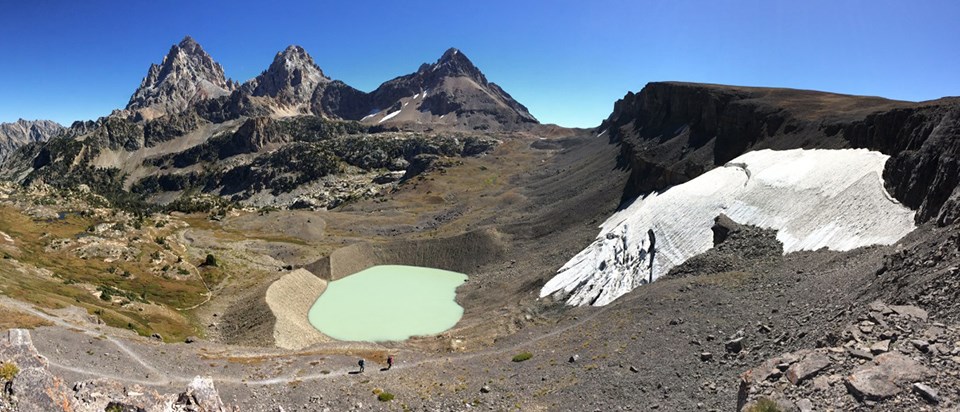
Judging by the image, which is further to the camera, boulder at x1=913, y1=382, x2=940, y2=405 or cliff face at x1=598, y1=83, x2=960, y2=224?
cliff face at x1=598, y1=83, x2=960, y2=224

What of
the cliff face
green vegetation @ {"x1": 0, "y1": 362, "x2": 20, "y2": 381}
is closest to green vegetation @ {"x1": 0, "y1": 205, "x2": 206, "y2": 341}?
green vegetation @ {"x1": 0, "y1": 362, "x2": 20, "y2": 381}

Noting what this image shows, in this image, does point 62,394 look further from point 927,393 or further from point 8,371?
point 927,393

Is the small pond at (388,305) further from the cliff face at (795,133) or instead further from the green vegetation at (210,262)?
the cliff face at (795,133)

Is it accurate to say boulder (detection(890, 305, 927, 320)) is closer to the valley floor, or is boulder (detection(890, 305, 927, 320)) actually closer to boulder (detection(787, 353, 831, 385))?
the valley floor

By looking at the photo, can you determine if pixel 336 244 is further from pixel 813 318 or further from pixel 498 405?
pixel 813 318

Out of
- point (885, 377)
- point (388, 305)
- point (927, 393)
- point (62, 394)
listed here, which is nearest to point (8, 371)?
point (62, 394)

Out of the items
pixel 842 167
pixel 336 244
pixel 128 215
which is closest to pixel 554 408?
pixel 842 167

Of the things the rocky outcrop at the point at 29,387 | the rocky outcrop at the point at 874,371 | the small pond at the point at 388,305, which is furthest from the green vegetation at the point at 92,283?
the rocky outcrop at the point at 874,371
